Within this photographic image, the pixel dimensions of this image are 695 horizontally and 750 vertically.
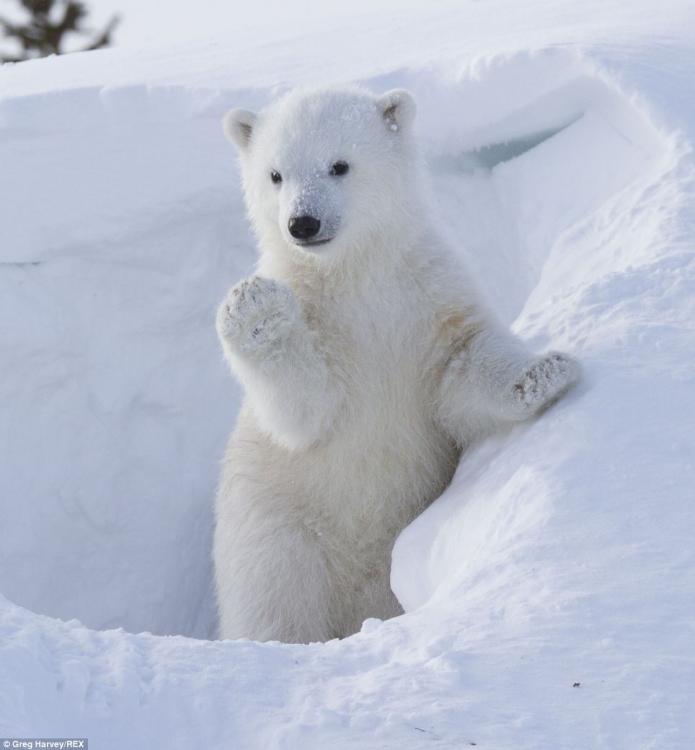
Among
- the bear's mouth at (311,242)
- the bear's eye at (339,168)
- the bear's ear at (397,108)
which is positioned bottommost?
the bear's mouth at (311,242)

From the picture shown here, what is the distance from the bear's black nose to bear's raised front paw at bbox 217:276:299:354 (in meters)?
0.15

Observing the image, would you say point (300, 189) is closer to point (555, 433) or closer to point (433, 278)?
point (433, 278)

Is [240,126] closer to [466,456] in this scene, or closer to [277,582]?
[466,456]

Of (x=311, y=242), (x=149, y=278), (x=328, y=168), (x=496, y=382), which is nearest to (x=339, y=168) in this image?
(x=328, y=168)

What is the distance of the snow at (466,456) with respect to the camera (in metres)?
2.06

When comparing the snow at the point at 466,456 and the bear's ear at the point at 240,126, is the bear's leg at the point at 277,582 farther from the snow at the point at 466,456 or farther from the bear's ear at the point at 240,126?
the bear's ear at the point at 240,126

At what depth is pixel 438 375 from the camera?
361cm

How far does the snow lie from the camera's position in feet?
6.75

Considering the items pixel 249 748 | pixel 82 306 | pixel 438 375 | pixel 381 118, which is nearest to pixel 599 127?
pixel 381 118

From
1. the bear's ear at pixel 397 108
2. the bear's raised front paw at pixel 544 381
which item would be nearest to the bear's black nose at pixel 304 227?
the bear's ear at pixel 397 108

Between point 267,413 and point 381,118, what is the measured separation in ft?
3.26

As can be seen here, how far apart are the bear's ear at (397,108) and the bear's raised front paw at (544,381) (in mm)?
944

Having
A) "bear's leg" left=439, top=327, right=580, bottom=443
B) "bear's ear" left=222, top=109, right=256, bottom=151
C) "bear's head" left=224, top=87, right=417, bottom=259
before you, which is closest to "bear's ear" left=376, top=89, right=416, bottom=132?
"bear's head" left=224, top=87, right=417, bottom=259

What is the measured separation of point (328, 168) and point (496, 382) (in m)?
0.79
